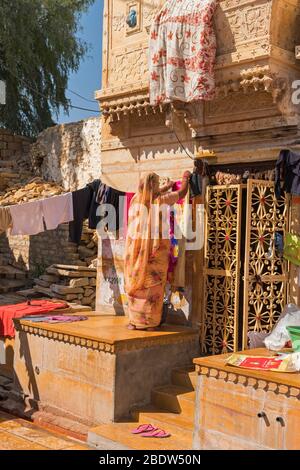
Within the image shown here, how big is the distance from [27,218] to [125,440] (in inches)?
161

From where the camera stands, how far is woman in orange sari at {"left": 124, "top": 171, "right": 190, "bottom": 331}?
21.6 feet

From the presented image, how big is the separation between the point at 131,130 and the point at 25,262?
7.90m

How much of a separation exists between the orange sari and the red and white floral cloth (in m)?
1.09

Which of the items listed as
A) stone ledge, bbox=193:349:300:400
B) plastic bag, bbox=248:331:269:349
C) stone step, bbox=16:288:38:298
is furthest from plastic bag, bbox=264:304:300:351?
stone step, bbox=16:288:38:298

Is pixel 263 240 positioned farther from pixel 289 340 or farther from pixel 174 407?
pixel 174 407

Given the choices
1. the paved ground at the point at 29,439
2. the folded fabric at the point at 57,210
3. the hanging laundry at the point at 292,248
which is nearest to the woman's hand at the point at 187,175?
the hanging laundry at the point at 292,248

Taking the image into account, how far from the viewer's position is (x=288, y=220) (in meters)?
6.21

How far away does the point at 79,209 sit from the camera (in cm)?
806

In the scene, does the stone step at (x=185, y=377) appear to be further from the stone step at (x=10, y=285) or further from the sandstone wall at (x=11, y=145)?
the sandstone wall at (x=11, y=145)

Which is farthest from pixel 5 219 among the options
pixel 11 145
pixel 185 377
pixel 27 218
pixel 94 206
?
pixel 11 145

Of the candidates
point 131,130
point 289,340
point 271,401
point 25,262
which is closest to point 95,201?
point 131,130

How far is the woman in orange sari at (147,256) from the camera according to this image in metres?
6.60
